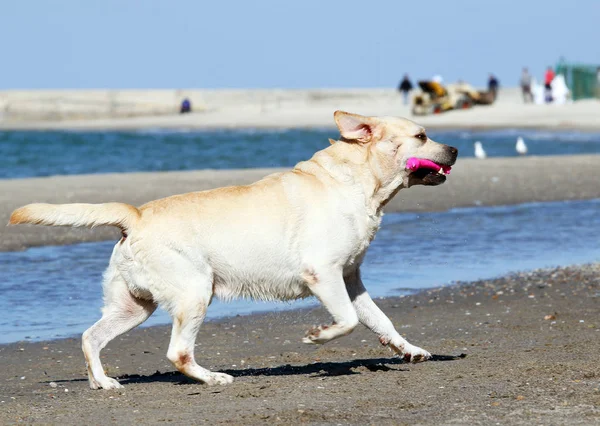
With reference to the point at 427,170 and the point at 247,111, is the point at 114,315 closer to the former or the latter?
the point at 427,170

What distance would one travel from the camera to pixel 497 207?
1772 centimetres

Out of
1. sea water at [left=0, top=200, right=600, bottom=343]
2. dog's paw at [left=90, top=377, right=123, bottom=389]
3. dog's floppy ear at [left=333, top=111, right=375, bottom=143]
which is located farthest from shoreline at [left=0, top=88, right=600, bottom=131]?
dog's paw at [left=90, top=377, right=123, bottom=389]

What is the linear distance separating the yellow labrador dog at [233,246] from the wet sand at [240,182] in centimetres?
669

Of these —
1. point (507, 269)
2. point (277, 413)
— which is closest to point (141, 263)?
point (277, 413)

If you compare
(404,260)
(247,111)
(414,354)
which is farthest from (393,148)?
(247,111)

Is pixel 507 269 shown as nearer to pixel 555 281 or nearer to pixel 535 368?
pixel 555 281

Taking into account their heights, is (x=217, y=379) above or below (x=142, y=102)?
above

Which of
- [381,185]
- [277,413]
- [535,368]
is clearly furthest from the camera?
[381,185]

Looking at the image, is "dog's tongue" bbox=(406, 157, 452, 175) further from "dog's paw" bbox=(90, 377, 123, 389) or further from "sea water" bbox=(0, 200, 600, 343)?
"sea water" bbox=(0, 200, 600, 343)

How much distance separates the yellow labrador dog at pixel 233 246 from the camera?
6.73 meters

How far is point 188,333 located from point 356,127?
1784 millimetres

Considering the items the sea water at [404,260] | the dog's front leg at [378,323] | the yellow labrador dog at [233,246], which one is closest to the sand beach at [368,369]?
the dog's front leg at [378,323]

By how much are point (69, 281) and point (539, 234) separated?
6604 mm

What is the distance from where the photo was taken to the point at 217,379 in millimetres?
6691
